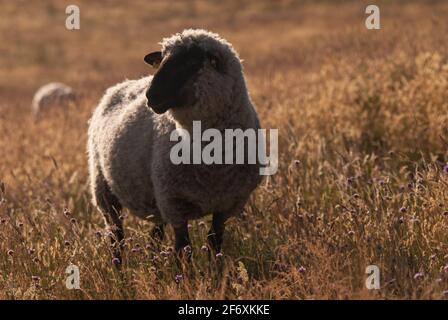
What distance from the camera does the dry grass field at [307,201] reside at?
442 centimetres

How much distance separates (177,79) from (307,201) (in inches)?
84.1

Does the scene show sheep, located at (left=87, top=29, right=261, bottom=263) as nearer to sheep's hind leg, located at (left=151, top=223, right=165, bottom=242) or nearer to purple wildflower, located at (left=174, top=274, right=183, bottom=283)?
purple wildflower, located at (left=174, top=274, right=183, bottom=283)

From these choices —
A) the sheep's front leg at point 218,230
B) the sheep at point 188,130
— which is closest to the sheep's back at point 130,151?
the sheep at point 188,130

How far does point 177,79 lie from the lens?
4863 mm

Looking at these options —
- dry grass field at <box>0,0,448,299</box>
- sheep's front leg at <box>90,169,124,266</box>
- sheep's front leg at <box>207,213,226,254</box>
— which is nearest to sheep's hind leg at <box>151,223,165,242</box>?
dry grass field at <box>0,0,448,299</box>

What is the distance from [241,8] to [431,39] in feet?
119

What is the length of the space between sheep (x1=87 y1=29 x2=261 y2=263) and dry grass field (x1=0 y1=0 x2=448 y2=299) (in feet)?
0.99

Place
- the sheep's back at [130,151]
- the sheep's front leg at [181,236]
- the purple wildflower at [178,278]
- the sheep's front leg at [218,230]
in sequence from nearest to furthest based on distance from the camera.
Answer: the purple wildflower at [178,278] < the sheep's front leg at [181,236] < the sheep's front leg at [218,230] < the sheep's back at [130,151]

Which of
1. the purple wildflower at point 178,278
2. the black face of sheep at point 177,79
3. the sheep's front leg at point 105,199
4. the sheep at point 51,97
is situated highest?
the sheep at point 51,97

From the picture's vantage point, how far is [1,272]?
5094 millimetres

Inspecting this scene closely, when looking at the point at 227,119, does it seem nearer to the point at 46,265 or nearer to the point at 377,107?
the point at 46,265

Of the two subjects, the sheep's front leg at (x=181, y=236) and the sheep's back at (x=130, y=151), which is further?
the sheep's back at (x=130, y=151)

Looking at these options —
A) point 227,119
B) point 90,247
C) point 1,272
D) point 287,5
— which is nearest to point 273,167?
point 227,119

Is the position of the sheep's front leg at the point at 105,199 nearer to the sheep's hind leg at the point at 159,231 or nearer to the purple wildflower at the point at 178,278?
the sheep's hind leg at the point at 159,231
